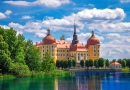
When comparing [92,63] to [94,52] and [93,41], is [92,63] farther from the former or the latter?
[93,41]

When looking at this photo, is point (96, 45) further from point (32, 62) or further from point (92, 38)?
point (32, 62)

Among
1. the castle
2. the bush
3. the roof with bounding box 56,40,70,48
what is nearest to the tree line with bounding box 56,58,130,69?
the castle

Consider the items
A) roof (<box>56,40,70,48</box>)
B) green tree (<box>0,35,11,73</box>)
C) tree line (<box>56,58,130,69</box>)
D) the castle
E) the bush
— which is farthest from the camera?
roof (<box>56,40,70,48</box>)

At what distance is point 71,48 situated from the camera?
140m

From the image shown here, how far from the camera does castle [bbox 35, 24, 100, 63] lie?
444 ft

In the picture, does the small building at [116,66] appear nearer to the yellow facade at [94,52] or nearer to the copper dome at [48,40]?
the yellow facade at [94,52]

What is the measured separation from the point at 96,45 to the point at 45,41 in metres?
22.2

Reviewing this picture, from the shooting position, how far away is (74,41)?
14425 centimetres

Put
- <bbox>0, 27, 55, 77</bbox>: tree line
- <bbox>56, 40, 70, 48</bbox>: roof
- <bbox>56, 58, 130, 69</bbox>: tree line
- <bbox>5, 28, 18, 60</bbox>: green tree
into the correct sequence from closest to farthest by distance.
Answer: <bbox>0, 27, 55, 77</bbox>: tree line
<bbox>5, 28, 18, 60</bbox>: green tree
<bbox>56, 58, 130, 69</bbox>: tree line
<bbox>56, 40, 70, 48</bbox>: roof

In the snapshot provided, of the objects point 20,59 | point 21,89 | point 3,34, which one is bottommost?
point 21,89

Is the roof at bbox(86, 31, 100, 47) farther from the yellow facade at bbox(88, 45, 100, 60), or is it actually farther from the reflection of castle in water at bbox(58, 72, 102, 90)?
the reflection of castle in water at bbox(58, 72, 102, 90)

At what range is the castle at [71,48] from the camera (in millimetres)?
135375

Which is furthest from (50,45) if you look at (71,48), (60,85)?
(60,85)

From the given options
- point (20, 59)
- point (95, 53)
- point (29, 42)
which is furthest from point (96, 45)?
point (20, 59)
